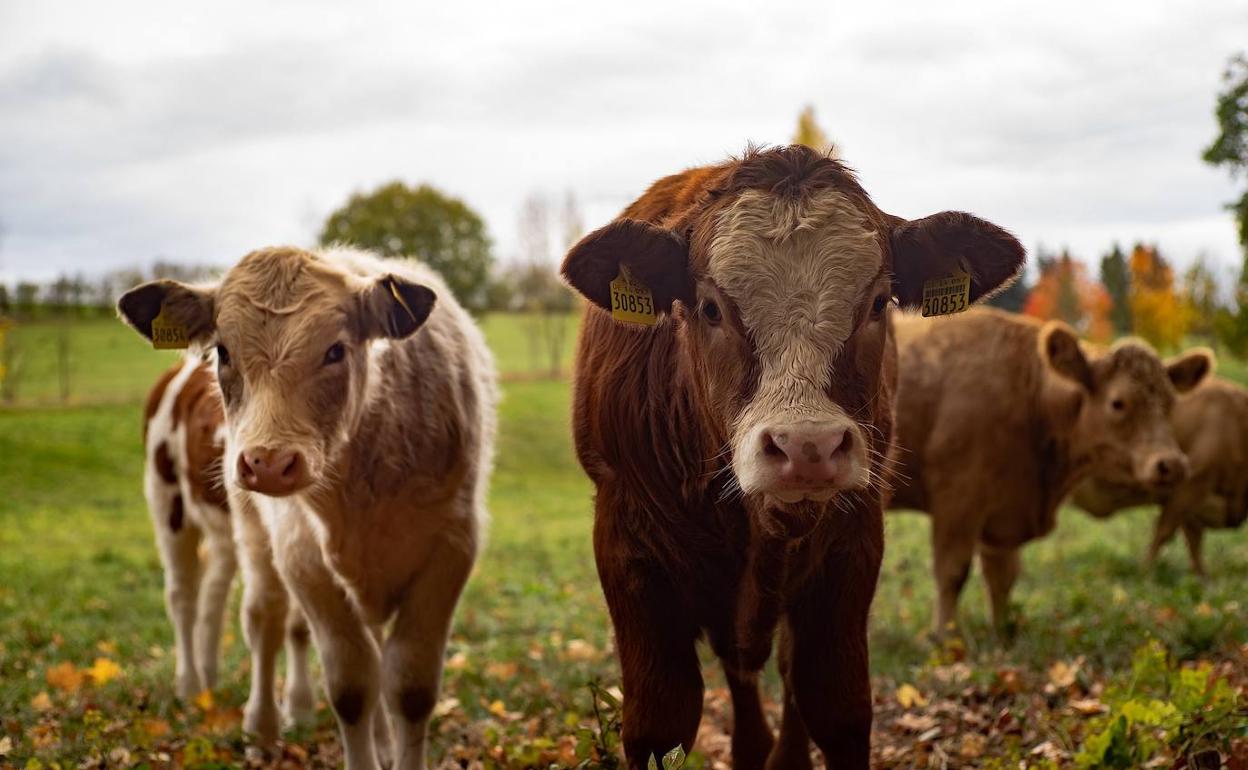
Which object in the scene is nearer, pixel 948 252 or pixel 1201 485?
pixel 948 252

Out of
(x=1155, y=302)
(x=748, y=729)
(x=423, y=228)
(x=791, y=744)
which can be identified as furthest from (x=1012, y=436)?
(x=1155, y=302)

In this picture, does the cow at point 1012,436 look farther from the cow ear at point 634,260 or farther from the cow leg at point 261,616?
the cow ear at point 634,260

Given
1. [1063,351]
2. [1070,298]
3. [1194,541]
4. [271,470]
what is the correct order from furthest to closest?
[1070,298]
[1194,541]
[1063,351]
[271,470]

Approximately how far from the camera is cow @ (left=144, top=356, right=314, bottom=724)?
604cm

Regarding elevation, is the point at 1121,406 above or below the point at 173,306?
below

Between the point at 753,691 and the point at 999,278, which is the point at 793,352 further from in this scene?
the point at 753,691

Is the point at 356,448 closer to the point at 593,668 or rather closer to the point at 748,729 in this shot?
the point at 748,729

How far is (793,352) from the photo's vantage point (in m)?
2.91

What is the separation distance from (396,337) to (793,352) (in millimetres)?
2043

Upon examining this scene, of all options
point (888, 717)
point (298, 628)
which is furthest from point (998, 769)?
point (298, 628)

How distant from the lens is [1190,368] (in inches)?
345

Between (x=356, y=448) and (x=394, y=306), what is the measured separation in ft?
1.99

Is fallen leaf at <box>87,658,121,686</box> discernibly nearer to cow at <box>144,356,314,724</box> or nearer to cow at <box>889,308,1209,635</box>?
cow at <box>144,356,314,724</box>

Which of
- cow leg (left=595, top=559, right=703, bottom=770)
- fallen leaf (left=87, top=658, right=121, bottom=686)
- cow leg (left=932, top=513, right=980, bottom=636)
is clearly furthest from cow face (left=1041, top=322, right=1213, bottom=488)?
fallen leaf (left=87, top=658, right=121, bottom=686)
